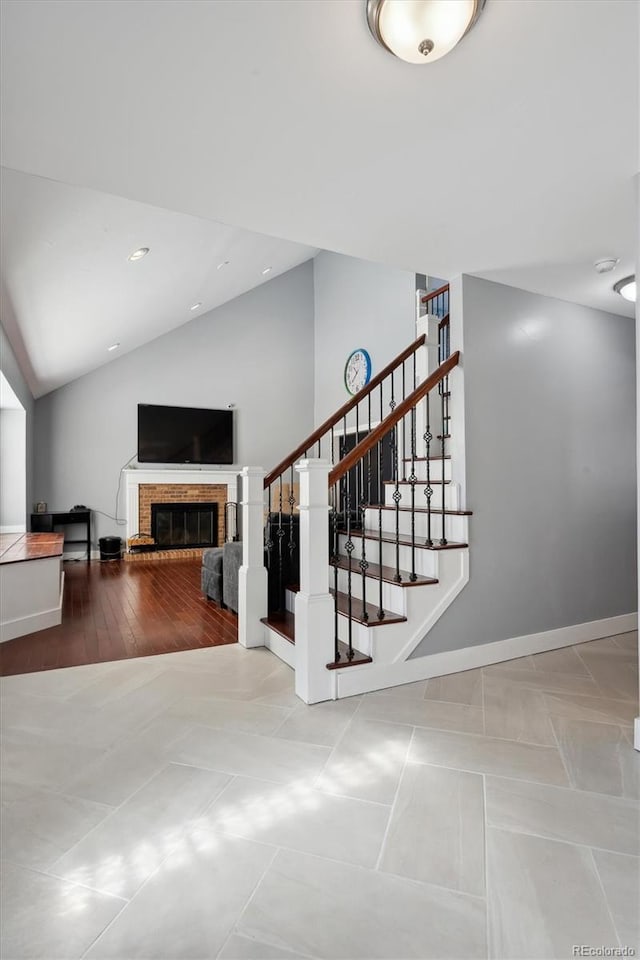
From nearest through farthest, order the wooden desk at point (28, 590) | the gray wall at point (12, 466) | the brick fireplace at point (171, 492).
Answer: the wooden desk at point (28, 590)
the gray wall at point (12, 466)
the brick fireplace at point (171, 492)

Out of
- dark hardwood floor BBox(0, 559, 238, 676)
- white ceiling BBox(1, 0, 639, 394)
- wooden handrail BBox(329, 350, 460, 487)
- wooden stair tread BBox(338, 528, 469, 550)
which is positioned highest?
white ceiling BBox(1, 0, 639, 394)

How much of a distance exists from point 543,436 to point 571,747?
1825mm

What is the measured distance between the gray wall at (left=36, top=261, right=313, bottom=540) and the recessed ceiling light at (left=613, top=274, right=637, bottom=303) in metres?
6.09

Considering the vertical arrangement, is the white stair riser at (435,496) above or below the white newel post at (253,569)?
above

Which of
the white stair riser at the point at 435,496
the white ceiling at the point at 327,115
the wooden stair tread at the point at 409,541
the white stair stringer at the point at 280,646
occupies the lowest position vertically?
the white stair stringer at the point at 280,646

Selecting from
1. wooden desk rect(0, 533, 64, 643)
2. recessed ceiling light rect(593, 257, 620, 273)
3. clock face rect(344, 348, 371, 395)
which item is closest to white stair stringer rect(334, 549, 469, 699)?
recessed ceiling light rect(593, 257, 620, 273)

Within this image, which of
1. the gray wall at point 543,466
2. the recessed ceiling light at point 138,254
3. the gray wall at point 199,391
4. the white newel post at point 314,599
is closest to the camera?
the white newel post at point 314,599

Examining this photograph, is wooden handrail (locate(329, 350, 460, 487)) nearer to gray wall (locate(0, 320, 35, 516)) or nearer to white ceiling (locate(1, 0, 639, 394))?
white ceiling (locate(1, 0, 639, 394))

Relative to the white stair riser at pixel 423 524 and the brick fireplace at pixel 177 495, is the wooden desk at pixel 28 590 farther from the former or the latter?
the brick fireplace at pixel 177 495

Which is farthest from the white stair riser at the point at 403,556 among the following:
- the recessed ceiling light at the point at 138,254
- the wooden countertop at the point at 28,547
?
the recessed ceiling light at the point at 138,254

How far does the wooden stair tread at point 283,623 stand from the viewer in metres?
3.01

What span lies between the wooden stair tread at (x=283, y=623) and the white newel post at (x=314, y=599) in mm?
494

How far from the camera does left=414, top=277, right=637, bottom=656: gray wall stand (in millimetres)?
2900

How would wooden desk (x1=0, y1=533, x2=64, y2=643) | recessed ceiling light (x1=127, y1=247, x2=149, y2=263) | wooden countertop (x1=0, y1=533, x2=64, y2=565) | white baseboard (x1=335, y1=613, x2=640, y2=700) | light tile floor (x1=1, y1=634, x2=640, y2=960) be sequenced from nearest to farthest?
light tile floor (x1=1, y1=634, x2=640, y2=960)
white baseboard (x1=335, y1=613, x2=640, y2=700)
wooden desk (x1=0, y1=533, x2=64, y2=643)
wooden countertop (x1=0, y1=533, x2=64, y2=565)
recessed ceiling light (x1=127, y1=247, x2=149, y2=263)
